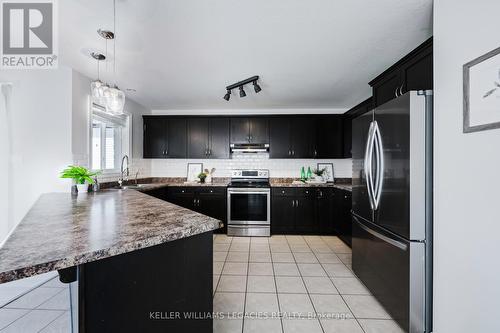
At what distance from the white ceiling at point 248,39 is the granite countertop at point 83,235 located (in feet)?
4.87

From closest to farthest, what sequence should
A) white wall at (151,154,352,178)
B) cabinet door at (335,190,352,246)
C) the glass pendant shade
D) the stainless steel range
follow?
the glass pendant shade, cabinet door at (335,190,352,246), the stainless steel range, white wall at (151,154,352,178)

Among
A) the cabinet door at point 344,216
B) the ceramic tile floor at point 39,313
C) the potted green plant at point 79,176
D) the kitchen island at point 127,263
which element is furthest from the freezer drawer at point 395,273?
the potted green plant at point 79,176

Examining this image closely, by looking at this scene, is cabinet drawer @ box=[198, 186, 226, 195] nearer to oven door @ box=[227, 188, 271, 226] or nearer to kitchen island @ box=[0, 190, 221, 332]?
oven door @ box=[227, 188, 271, 226]

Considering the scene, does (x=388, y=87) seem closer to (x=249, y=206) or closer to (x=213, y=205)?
(x=249, y=206)

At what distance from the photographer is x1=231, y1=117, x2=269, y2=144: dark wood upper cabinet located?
4398 mm

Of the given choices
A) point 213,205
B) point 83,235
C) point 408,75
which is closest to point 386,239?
point 408,75

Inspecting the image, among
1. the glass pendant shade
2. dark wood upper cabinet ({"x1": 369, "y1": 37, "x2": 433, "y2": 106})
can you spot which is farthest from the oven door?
the glass pendant shade

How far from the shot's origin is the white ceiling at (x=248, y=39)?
1652mm

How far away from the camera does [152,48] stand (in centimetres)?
224

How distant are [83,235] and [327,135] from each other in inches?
163

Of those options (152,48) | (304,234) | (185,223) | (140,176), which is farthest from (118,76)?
(304,234)
